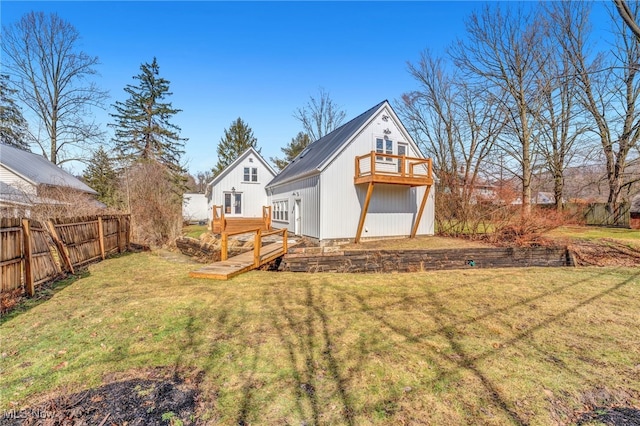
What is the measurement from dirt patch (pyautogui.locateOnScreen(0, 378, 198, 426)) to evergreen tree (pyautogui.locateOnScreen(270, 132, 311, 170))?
3600 centimetres

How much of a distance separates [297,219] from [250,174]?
9139mm

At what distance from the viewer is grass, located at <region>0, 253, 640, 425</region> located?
2.78 m

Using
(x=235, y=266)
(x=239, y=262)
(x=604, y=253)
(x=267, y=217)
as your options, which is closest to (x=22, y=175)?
(x=267, y=217)

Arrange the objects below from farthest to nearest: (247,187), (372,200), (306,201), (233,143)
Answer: (233,143), (247,187), (306,201), (372,200)

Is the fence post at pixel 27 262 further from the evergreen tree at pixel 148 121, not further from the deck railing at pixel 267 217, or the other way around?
the evergreen tree at pixel 148 121

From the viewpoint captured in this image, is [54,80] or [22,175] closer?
[22,175]

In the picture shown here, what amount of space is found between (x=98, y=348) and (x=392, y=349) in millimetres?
3693

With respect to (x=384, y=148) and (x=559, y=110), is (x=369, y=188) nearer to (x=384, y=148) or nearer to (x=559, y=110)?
(x=384, y=148)

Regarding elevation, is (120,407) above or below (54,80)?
below

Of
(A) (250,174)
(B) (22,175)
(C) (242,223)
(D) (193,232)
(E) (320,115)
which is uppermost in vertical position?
(E) (320,115)

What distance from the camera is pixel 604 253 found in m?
10.9

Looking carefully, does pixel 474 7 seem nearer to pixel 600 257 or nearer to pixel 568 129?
pixel 568 129

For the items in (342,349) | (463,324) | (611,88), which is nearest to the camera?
(342,349)

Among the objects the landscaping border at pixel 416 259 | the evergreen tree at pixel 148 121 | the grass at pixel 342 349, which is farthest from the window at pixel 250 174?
the grass at pixel 342 349
